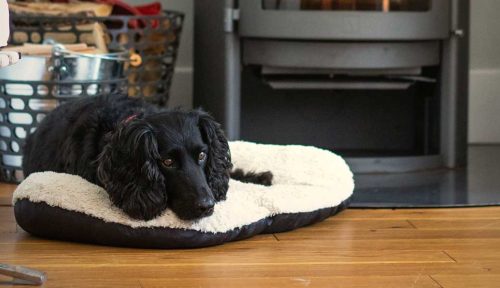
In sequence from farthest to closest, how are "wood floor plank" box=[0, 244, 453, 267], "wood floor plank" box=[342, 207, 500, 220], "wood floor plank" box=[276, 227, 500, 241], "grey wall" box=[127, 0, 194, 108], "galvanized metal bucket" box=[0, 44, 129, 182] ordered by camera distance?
"grey wall" box=[127, 0, 194, 108]
"galvanized metal bucket" box=[0, 44, 129, 182]
"wood floor plank" box=[342, 207, 500, 220]
"wood floor plank" box=[276, 227, 500, 241]
"wood floor plank" box=[0, 244, 453, 267]

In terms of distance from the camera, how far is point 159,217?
204 centimetres

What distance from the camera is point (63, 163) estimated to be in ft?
7.72

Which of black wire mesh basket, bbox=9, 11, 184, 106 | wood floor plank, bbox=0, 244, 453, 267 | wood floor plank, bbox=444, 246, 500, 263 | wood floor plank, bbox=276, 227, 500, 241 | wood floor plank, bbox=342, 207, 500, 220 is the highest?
black wire mesh basket, bbox=9, 11, 184, 106

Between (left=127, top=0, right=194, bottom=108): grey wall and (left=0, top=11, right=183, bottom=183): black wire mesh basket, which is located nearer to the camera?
(left=0, top=11, right=183, bottom=183): black wire mesh basket

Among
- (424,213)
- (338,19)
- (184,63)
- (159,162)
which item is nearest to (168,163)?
(159,162)

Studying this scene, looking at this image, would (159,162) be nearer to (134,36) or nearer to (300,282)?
(300,282)

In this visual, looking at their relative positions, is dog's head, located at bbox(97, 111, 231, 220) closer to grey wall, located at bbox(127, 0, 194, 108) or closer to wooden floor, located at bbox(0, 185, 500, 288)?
wooden floor, located at bbox(0, 185, 500, 288)

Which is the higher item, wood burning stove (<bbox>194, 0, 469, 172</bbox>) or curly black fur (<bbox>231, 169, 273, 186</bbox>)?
wood burning stove (<bbox>194, 0, 469, 172</bbox>)

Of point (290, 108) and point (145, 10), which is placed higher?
point (145, 10)

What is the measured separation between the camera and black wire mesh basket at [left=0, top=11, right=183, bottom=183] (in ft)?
9.34

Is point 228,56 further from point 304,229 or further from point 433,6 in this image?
point 304,229

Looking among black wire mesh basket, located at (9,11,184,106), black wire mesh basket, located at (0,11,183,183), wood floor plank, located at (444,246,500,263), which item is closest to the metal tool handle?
wood floor plank, located at (444,246,500,263)

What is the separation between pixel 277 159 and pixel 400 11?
660mm

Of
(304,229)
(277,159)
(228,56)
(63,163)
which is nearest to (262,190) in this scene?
(304,229)
